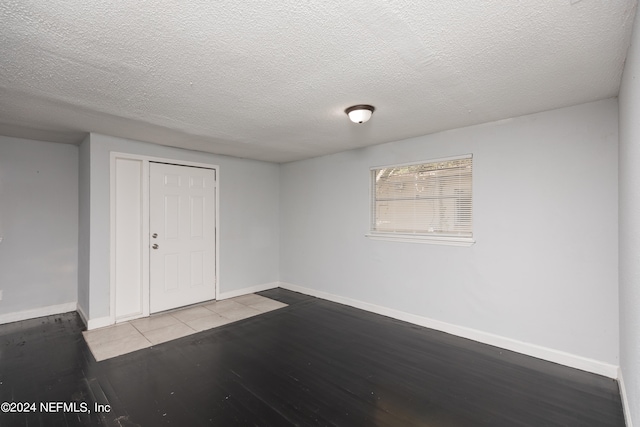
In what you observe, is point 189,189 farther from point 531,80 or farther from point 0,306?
point 531,80

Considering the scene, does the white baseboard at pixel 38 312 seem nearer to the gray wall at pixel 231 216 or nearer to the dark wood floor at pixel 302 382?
the dark wood floor at pixel 302 382

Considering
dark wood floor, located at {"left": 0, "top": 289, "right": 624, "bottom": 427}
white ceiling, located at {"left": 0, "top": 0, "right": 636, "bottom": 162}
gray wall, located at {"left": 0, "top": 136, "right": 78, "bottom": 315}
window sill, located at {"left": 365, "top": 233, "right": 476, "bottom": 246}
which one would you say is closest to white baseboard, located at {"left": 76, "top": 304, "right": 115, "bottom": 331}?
dark wood floor, located at {"left": 0, "top": 289, "right": 624, "bottom": 427}

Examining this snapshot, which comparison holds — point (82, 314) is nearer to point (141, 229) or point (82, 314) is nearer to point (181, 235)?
point (141, 229)

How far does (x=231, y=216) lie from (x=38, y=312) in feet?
8.94

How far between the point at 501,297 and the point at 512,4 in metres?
2.64

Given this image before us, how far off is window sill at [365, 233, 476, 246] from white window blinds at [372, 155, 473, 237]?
0.06 metres

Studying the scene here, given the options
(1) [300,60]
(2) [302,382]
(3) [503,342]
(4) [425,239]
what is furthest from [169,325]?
(3) [503,342]

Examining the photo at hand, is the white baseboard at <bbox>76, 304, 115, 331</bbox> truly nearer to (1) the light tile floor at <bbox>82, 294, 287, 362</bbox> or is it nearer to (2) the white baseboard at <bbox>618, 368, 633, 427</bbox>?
(1) the light tile floor at <bbox>82, 294, 287, 362</bbox>

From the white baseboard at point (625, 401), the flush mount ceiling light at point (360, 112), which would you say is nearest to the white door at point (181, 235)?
the flush mount ceiling light at point (360, 112)

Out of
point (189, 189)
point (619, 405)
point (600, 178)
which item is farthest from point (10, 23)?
point (619, 405)

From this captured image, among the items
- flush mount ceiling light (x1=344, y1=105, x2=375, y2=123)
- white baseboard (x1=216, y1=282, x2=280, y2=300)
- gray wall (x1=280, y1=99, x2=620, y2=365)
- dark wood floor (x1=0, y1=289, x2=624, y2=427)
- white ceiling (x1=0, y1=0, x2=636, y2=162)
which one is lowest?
dark wood floor (x1=0, y1=289, x2=624, y2=427)

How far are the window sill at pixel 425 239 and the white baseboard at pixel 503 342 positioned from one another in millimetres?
920

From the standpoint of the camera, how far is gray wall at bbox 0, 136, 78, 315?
12.2 ft

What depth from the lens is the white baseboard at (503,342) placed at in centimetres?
254
